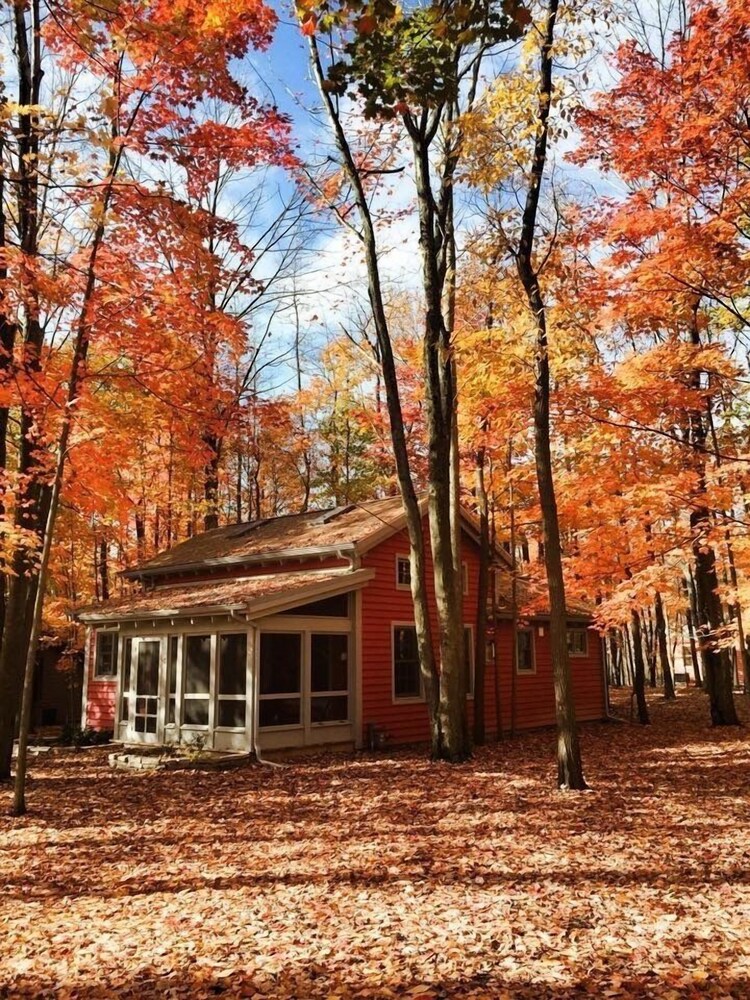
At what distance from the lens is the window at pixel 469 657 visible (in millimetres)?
17250

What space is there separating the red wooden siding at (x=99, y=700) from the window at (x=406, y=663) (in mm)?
7263

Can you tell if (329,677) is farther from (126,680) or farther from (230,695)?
(126,680)

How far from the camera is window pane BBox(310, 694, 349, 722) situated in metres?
14.5

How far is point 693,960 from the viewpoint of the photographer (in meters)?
4.59

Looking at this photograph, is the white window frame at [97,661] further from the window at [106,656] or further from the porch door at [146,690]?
the porch door at [146,690]

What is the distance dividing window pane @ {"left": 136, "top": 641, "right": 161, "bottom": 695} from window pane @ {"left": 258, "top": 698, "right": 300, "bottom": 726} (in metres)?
3.06

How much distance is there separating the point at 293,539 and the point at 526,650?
7077 mm

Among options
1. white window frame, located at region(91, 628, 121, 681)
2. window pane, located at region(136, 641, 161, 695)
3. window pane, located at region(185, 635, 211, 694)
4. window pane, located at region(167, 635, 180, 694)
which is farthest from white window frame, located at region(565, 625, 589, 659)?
white window frame, located at region(91, 628, 121, 681)

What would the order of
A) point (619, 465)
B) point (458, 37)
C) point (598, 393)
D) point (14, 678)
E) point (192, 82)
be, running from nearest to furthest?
point (458, 37), point (192, 82), point (14, 678), point (598, 393), point (619, 465)

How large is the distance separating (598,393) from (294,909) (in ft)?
31.7

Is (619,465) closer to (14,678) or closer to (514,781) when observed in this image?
(514,781)

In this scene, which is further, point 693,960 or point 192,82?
point 192,82

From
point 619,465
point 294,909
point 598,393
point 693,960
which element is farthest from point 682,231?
point 294,909

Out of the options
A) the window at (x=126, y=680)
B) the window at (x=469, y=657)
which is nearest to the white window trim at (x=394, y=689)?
the window at (x=469, y=657)
